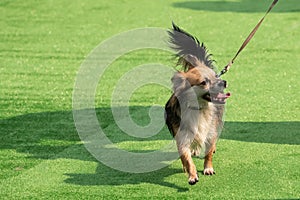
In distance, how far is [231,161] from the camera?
5605 mm

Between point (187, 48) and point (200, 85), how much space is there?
1.43ft

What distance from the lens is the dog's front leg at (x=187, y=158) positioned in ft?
16.4

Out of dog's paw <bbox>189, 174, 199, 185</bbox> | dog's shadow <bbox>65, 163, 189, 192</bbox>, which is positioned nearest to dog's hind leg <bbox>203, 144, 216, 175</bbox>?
dog's shadow <bbox>65, 163, 189, 192</bbox>

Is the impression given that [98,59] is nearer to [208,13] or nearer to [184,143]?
[208,13]

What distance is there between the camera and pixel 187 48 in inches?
214

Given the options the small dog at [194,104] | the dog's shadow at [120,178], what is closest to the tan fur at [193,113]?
the small dog at [194,104]

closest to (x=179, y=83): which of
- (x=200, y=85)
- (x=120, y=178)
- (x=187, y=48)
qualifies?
(x=200, y=85)

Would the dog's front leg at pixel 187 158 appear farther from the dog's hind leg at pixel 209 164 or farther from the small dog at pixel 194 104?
the dog's hind leg at pixel 209 164

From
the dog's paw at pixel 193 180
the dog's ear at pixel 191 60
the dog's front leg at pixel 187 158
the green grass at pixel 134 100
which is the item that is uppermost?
the dog's ear at pixel 191 60

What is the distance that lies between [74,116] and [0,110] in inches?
29.8

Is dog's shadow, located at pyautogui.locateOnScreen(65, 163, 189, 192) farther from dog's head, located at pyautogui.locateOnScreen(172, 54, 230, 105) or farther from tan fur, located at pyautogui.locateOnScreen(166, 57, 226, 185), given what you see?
dog's head, located at pyautogui.locateOnScreen(172, 54, 230, 105)

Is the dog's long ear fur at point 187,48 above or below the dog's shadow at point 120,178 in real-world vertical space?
above

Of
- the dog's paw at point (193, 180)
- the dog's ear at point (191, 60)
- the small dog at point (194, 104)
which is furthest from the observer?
the dog's ear at point (191, 60)

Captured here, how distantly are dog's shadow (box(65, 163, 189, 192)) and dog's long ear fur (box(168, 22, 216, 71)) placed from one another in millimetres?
773
